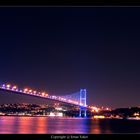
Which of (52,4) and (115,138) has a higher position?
(52,4)

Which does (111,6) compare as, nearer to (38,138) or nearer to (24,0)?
(24,0)

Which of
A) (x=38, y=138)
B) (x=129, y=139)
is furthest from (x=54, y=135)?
(x=129, y=139)

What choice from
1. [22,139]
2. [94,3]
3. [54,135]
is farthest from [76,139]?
[94,3]

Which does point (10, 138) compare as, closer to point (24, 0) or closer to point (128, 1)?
point (24, 0)

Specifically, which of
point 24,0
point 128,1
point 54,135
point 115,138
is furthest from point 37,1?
point 115,138

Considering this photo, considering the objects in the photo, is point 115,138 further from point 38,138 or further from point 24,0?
point 24,0

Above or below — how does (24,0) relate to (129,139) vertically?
above

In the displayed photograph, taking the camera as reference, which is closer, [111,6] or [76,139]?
[76,139]
